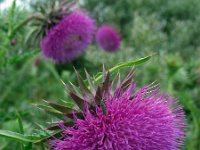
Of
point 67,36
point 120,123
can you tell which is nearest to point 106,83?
point 120,123

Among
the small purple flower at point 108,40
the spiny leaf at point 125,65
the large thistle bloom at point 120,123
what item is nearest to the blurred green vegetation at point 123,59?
the spiny leaf at point 125,65

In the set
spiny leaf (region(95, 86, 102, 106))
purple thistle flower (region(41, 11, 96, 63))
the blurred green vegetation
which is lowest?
the blurred green vegetation

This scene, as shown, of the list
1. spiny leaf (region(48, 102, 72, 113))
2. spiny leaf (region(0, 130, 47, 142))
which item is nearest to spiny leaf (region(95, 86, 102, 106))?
spiny leaf (region(48, 102, 72, 113))

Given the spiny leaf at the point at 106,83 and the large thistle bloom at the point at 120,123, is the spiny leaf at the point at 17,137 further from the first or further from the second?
the spiny leaf at the point at 106,83

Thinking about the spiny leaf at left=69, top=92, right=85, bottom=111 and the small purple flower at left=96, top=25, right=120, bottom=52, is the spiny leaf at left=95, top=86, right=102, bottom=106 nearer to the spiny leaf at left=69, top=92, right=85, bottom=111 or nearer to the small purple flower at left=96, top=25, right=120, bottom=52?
the spiny leaf at left=69, top=92, right=85, bottom=111

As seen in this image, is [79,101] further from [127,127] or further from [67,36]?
[67,36]

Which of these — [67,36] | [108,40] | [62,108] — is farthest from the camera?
[108,40]
